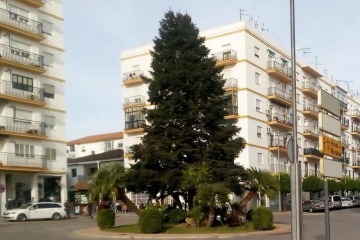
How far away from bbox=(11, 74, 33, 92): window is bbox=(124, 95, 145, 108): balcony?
48.0 feet

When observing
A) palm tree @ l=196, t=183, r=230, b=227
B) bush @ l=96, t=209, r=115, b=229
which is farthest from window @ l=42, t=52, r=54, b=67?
palm tree @ l=196, t=183, r=230, b=227

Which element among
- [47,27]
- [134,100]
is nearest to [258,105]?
[134,100]

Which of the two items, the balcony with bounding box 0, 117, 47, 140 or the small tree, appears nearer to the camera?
the balcony with bounding box 0, 117, 47, 140

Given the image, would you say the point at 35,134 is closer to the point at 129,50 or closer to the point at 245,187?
the point at 129,50

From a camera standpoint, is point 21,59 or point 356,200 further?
point 356,200

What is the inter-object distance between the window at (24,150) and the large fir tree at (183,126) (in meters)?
19.1

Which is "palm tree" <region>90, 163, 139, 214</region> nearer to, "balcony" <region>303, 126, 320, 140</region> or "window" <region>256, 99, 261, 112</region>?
"window" <region>256, 99, 261, 112</region>

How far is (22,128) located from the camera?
4619 centimetres

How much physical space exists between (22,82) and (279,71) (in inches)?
1044

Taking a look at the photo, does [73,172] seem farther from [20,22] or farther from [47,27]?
[20,22]

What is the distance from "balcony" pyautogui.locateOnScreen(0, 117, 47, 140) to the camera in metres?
44.5

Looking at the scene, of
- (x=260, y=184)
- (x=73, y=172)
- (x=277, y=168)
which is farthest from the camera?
(x=73, y=172)

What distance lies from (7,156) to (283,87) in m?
31.2

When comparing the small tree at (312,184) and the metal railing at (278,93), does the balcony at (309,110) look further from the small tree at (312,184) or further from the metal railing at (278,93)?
the small tree at (312,184)
